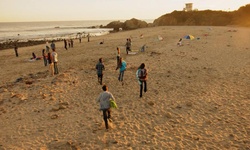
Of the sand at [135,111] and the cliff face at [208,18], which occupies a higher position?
the cliff face at [208,18]

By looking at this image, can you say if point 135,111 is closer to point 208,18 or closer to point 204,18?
point 208,18

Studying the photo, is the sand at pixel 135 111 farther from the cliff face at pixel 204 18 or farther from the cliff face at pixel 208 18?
the cliff face at pixel 208 18

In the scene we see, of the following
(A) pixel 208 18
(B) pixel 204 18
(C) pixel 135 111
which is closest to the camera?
(C) pixel 135 111

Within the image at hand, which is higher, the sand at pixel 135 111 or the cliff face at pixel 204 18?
the cliff face at pixel 204 18

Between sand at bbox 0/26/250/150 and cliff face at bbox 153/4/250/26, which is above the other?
cliff face at bbox 153/4/250/26

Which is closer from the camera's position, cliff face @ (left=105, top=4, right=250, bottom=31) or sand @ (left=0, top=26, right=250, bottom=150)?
sand @ (left=0, top=26, right=250, bottom=150)

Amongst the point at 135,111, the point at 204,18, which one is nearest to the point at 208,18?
the point at 204,18

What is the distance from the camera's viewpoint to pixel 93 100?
12.1 metres

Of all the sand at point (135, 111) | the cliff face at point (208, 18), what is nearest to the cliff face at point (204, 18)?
the cliff face at point (208, 18)

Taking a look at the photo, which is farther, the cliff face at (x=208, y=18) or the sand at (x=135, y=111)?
the cliff face at (x=208, y=18)

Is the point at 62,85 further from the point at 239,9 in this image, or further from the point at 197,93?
the point at 239,9

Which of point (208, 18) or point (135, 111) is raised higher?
point (208, 18)

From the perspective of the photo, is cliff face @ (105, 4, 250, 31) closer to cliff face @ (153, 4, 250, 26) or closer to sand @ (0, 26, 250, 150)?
cliff face @ (153, 4, 250, 26)

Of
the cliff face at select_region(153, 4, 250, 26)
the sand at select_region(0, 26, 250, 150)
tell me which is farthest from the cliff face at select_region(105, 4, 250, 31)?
the sand at select_region(0, 26, 250, 150)
